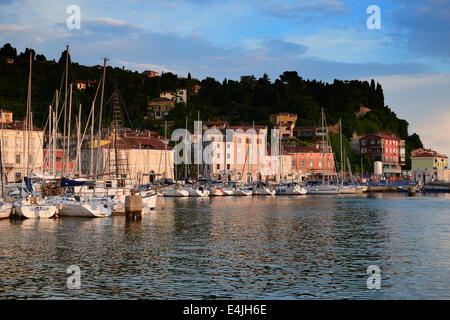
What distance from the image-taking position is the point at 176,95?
592ft

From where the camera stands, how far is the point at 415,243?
36.2m

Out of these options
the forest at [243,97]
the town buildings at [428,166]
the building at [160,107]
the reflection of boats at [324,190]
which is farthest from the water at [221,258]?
the town buildings at [428,166]

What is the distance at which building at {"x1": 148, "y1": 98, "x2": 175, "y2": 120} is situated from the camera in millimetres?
167488

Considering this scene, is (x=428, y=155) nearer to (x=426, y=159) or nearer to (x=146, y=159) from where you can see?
(x=426, y=159)

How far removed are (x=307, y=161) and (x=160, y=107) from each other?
4915 centimetres

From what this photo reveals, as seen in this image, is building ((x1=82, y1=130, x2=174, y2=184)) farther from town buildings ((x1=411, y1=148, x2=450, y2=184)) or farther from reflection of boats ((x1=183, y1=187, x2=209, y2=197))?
town buildings ((x1=411, y1=148, x2=450, y2=184))

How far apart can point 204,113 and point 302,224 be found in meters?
121

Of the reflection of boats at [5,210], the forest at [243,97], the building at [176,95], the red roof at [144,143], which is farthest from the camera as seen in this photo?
the building at [176,95]

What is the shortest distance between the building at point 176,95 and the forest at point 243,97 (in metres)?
1.89

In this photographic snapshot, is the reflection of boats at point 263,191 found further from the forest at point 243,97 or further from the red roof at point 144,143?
the forest at point 243,97

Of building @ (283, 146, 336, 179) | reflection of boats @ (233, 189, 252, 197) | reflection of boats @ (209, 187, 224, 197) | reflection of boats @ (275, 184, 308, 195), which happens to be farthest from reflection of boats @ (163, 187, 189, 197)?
building @ (283, 146, 336, 179)

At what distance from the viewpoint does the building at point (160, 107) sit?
167488 millimetres

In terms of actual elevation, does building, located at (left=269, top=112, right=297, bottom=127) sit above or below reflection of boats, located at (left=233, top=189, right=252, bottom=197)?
above

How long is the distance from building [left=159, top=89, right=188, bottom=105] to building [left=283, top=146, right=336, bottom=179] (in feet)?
149
